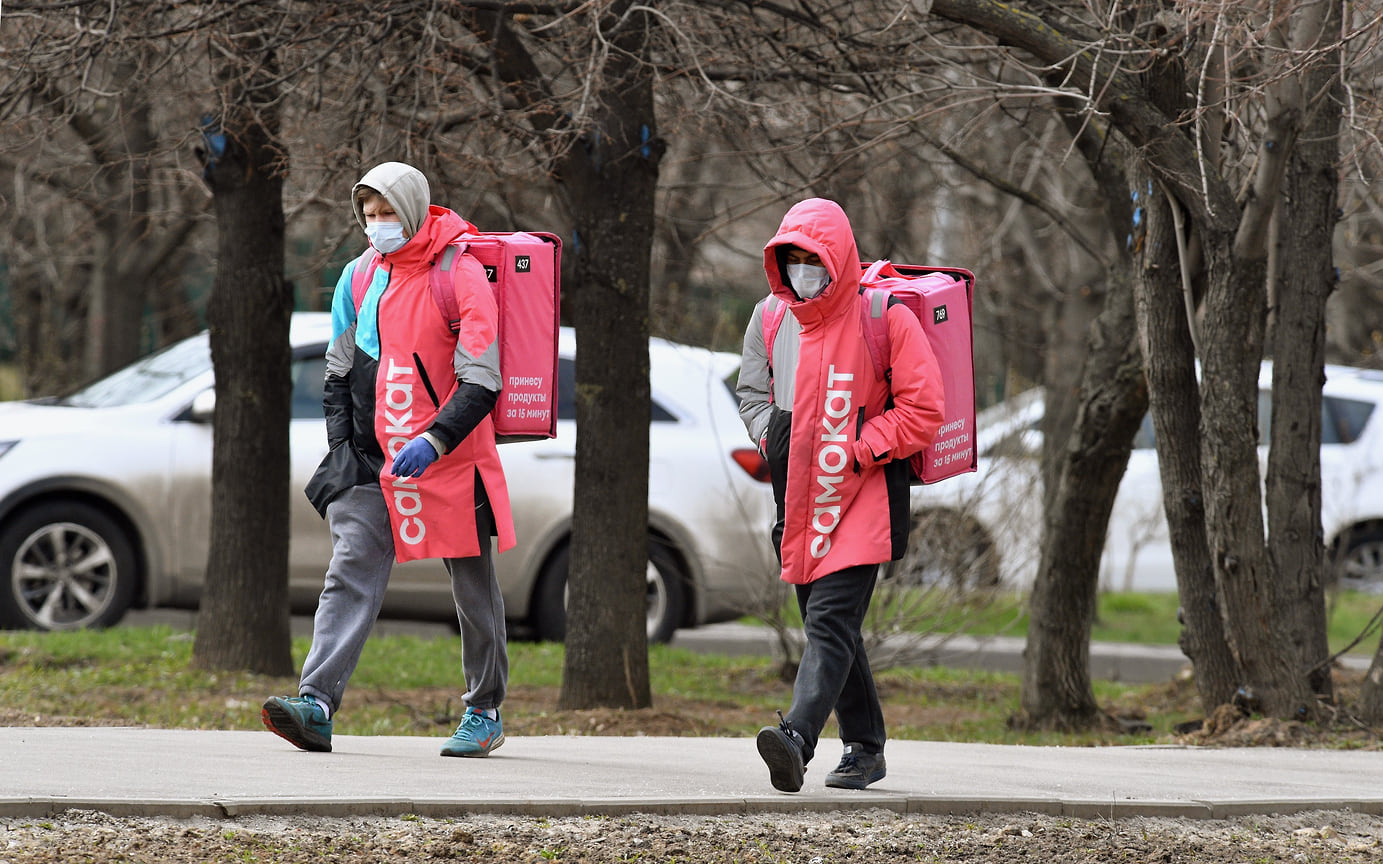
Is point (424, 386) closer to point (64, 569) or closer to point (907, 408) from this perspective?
point (907, 408)

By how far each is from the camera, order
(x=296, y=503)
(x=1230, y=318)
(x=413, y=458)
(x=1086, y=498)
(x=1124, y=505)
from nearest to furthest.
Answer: (x=413, y=458) → (x=1230, y=318) → (x=1086, y=498) → (x=296, y=503) → (x=1124, y=505)

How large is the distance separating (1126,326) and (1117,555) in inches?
243

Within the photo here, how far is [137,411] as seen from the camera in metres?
9.55

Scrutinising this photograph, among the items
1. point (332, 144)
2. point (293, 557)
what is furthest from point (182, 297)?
point (332, 144)

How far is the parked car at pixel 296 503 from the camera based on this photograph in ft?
30.3

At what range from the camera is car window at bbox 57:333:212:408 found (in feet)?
32.1

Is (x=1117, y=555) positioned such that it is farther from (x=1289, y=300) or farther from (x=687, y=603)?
(x=1289, y=300)

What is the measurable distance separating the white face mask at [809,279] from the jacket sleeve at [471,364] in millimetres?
1000

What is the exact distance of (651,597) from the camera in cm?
1010

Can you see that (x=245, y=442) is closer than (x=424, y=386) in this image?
No

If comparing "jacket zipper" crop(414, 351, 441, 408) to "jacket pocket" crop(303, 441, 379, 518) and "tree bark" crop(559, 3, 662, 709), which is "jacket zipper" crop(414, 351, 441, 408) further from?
"tree bark" crop(559, 3, 662, 709)

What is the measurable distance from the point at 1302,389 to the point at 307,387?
570 centimetres

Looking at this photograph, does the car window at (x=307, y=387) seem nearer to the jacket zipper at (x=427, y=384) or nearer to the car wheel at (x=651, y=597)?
the car wheel at (x=651, y=597)

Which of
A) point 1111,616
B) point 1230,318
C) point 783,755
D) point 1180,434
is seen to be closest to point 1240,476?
point 1180,434
